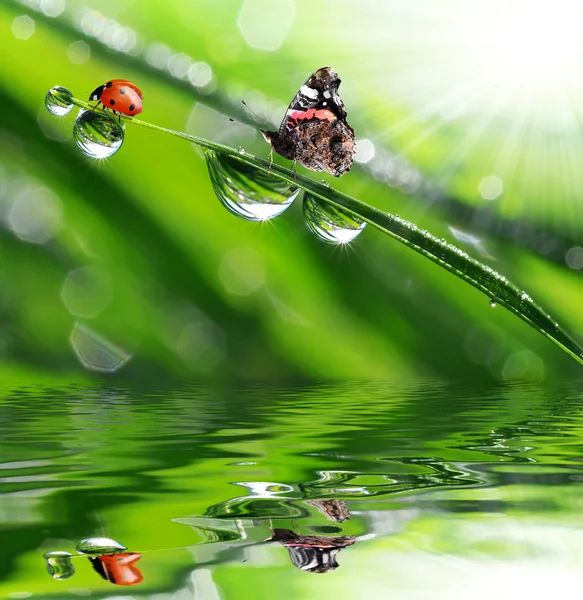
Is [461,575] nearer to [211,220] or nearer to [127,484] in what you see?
[127,484]

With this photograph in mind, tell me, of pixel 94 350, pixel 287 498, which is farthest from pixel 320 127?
pixel 94 350

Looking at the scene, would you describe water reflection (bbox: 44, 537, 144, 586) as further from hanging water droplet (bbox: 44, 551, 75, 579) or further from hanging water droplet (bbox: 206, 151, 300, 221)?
hanging water droplet (bbox: 206, 151, 300, 221)

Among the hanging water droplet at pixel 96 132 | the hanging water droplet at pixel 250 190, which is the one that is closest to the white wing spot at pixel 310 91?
the hanging water droplet at pixel 250 190

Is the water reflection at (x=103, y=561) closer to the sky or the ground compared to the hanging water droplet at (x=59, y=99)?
closer to the ground

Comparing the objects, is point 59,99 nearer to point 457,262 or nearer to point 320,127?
point 320,127

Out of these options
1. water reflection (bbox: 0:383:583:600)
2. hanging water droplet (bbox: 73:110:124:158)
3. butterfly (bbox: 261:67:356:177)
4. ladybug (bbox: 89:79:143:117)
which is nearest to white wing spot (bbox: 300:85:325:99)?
butterfly (bbox: 261:67:356:177)

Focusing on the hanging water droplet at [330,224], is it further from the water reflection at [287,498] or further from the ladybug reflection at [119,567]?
the ladybug reflection at [119,567]
